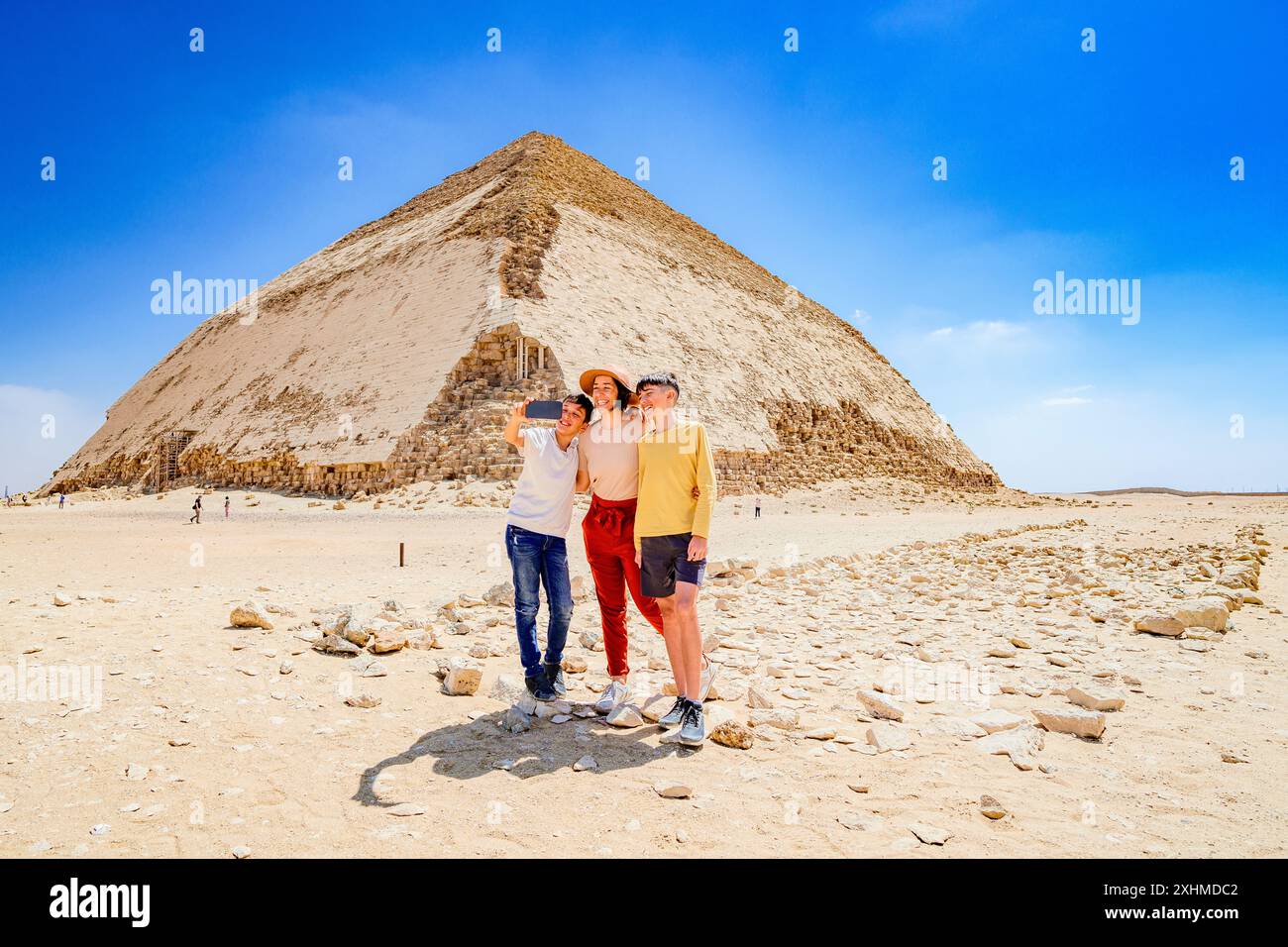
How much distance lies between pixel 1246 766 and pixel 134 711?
5034 millimetres

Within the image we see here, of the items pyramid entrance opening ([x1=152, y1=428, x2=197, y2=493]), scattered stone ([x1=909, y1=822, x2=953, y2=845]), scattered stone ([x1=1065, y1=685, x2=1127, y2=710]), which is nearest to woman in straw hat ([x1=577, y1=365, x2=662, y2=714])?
scattered stone ([x1=909, y1=822, x2=953, y2=845])

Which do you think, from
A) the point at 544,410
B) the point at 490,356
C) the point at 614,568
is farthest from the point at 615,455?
the point at 490,356

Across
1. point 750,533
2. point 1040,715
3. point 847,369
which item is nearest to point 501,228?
point 750,533

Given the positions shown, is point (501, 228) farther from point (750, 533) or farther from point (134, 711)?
point (134, 711)

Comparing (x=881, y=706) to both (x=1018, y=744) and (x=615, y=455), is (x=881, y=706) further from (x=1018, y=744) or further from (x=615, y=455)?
(x=615, y=455)

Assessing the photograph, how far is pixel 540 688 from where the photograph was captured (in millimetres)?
3617

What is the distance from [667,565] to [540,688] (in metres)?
1.06

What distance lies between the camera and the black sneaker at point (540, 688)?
142 inches

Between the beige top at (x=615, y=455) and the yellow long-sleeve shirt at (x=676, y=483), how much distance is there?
0.56 feet

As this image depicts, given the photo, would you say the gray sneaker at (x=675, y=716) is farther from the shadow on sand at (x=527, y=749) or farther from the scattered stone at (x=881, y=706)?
the scattered stone at (x=881, y=706)

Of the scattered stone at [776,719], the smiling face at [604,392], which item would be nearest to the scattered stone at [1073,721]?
the scattered stone at [776,719]
